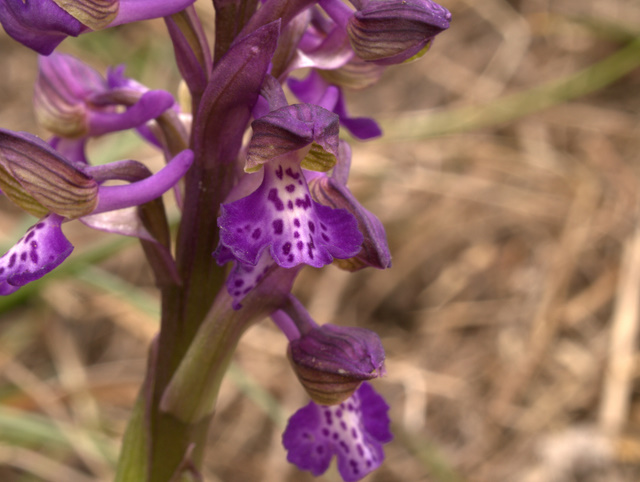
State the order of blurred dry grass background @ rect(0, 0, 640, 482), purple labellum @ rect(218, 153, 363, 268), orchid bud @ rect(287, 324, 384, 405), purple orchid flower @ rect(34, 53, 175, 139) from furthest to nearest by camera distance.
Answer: blurred dry grass background @ rect(0, 0, 640, 482)
purple orchid flower @ rect(34, 53, 175, 139)
orchid bud @ rect(287, 324, 384, 405)
purple labellum @ rect(218, 153, 363, 268)

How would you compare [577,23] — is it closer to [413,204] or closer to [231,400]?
[413,204]

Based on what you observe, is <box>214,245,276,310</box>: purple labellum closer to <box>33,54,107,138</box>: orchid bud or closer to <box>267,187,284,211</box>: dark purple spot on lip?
<box>267,187,284,211</box>: dark purple spot on lip

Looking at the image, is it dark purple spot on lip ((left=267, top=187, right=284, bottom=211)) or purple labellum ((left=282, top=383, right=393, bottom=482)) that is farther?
purple labellum ((left=282, top=383, right=393, bottom=482))

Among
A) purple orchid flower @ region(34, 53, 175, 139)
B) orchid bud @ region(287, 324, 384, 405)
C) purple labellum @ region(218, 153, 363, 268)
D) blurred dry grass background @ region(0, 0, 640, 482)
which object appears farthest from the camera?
blurred dry grass background @ region(0, 0, 640, 482)

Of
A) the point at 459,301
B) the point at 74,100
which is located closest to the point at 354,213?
the point at 74,100

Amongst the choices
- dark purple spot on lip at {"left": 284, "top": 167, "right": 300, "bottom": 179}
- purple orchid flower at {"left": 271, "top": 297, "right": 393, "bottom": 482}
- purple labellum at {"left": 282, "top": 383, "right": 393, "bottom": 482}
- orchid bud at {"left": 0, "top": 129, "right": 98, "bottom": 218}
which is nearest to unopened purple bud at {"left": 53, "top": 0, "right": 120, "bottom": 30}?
orchid bud at {"left": 0, "top": 129, "right": 98, "bottom": 218}
